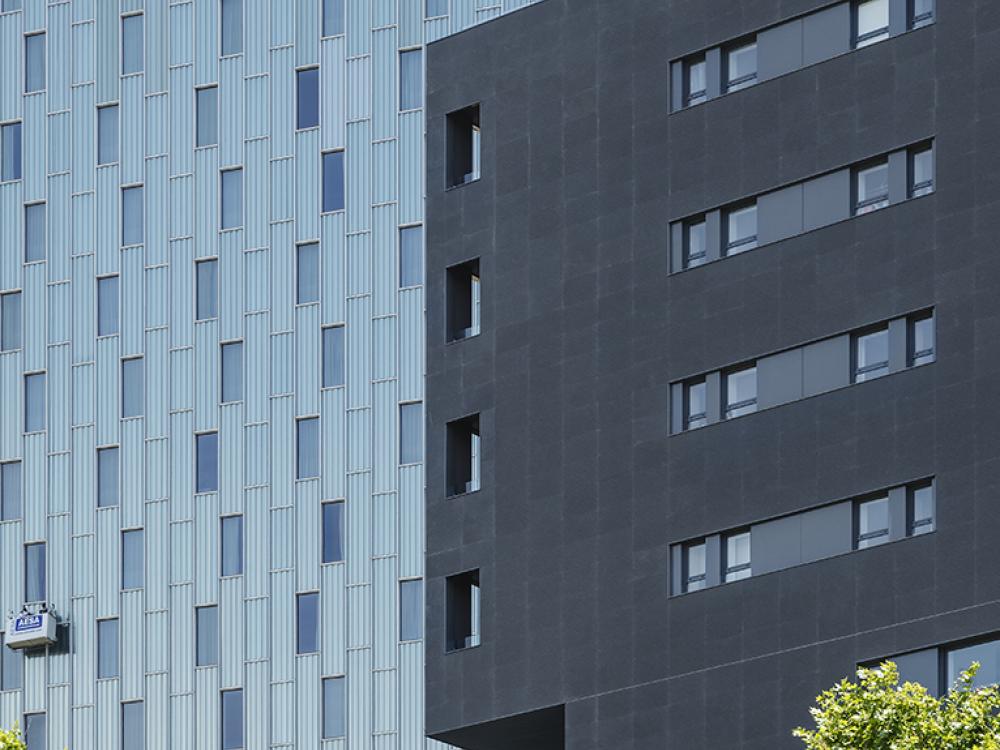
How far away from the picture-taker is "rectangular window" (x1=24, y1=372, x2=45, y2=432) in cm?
9988

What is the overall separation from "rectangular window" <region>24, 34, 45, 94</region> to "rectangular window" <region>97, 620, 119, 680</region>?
1828cm

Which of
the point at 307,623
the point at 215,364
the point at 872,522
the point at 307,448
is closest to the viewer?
the point at 872,522

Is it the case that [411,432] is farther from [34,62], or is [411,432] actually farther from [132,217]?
[34,62]

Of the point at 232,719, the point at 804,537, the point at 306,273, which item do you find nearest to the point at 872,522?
the point at 804,537

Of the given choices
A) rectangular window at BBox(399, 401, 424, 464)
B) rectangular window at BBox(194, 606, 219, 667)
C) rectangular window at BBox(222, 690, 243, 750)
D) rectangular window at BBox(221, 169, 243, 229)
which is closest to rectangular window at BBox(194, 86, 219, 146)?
rectangular window at BBox(221, 169, 243, 229)

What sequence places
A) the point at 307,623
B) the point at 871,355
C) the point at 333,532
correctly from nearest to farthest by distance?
the point at 871,355 < the point at 307,623 < the point at 333,532

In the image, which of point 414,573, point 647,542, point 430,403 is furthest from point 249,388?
point 647,542

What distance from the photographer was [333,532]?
306 ft

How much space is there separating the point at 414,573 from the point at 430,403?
12.9 meters

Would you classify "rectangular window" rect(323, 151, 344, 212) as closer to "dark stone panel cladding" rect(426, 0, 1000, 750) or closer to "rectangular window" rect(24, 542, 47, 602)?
"rectangular window" rect(24, 542, 47, 602)

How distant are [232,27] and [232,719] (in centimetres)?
2197

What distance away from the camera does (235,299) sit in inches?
3829

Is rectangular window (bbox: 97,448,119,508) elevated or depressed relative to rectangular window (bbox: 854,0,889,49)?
depressed

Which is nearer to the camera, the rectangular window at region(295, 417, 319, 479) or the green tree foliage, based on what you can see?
the green tree foliage
